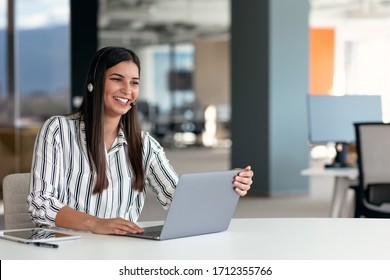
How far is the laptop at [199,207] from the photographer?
9.14ft

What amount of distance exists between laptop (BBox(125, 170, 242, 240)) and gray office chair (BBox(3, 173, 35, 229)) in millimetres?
646

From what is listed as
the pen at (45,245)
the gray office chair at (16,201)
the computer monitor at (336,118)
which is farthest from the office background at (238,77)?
the pen at (45,245)

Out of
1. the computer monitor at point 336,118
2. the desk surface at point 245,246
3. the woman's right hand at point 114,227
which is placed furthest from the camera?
the computer monitor at point 336,118

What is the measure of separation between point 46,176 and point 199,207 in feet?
2.22

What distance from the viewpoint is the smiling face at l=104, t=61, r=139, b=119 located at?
3.36 m

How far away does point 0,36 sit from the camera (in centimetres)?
1025

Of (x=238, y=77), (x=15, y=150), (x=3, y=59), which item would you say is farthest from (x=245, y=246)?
(x=238, y=77)

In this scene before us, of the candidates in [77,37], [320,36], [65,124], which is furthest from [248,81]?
[65,124]

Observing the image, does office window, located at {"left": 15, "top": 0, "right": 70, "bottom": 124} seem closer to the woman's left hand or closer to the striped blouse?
the striped blouse

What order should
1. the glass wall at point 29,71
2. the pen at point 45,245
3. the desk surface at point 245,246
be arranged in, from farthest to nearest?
the glass wall at point 29,71 < the pen at point 45,245 < the desk surface at point 245,246

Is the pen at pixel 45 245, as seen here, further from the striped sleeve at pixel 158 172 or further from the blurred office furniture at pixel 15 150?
the blurred office furniture at pixel 15 150

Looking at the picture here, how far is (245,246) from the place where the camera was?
108 inches

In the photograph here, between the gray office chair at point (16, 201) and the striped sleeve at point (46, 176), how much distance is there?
20 cm

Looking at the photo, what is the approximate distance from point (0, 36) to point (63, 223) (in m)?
7.53
